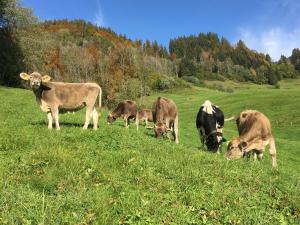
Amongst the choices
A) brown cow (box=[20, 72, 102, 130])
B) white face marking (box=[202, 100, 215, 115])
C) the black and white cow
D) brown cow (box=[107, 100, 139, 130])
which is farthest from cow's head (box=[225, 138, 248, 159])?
brown cow (box=[107, 100, 139, 130])

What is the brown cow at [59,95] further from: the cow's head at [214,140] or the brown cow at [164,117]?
the cow's head at [214,140]

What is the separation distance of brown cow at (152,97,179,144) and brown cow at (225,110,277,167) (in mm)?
4724

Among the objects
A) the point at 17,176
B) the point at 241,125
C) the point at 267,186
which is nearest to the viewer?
the point at 17,176

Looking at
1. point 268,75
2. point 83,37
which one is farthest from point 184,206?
point 83,37

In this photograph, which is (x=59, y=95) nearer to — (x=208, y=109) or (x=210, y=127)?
(x=210, y=127)

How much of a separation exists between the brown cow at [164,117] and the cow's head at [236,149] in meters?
6.04

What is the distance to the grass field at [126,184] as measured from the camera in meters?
7.97

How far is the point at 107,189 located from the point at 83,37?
19366 centimetres

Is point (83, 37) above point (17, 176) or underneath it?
above

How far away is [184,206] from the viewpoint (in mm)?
8641

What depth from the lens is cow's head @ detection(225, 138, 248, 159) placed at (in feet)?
48.4

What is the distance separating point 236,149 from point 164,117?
7.30m

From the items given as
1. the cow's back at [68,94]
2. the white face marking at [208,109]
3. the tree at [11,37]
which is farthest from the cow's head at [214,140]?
the tree at [11,37]

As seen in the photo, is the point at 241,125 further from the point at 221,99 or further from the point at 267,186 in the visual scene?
the point at 221,99
